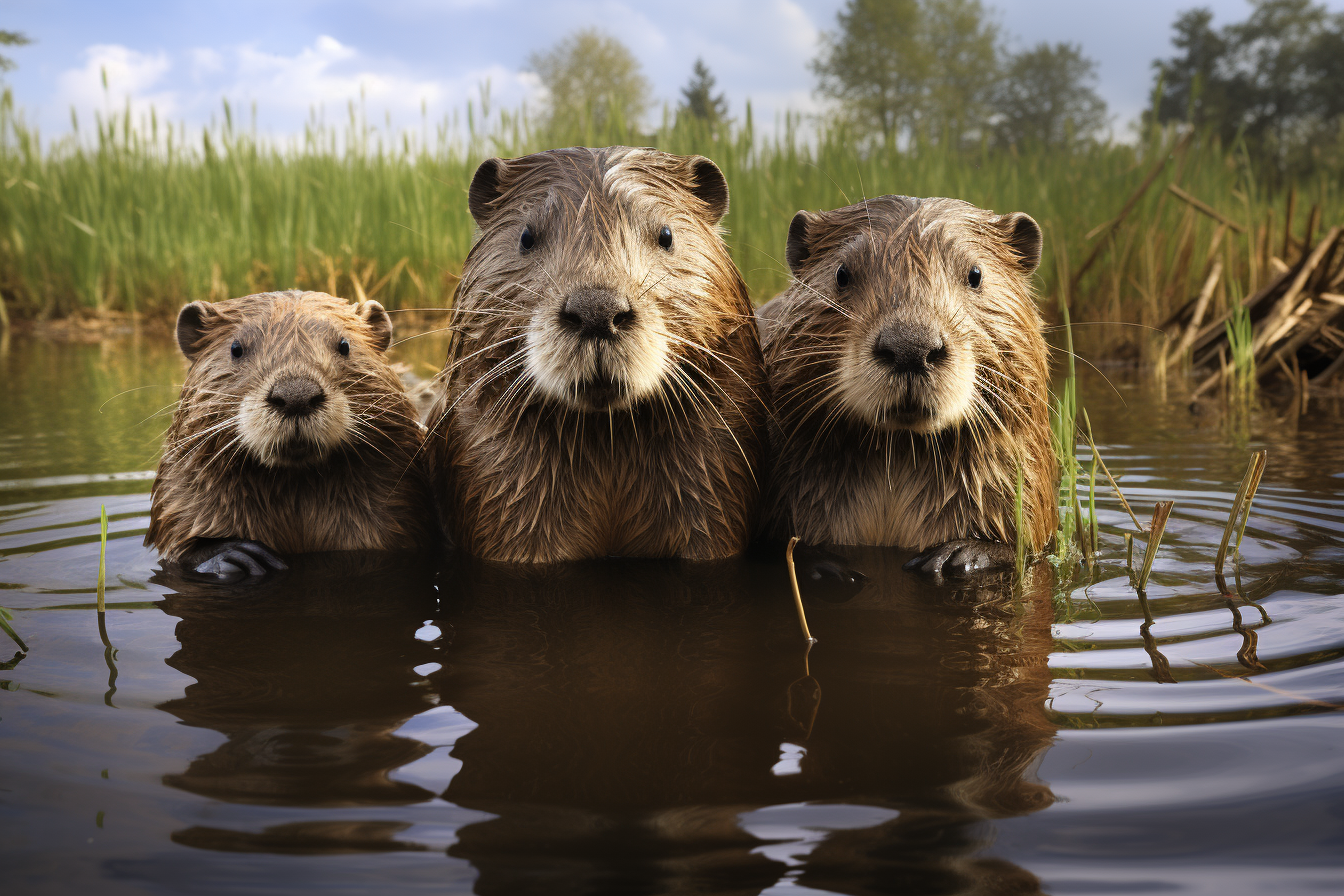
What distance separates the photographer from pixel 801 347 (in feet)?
9.89

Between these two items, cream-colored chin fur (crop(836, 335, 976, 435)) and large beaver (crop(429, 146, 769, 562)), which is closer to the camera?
cream-colored chin fur (crop(836, 335, 976, 435))

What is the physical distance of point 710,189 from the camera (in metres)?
3.11

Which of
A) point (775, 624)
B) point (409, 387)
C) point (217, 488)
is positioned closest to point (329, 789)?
point (775, 624)

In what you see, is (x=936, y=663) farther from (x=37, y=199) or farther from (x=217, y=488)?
(x=37, y=199)

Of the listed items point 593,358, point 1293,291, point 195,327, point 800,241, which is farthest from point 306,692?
point 1293,291

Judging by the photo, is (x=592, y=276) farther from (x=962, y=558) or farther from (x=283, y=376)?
(x=962, y=558)

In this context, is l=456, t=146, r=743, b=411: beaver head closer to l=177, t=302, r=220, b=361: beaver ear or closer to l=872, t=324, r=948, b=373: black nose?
l=872, t=324, r=948, b=373: black nose

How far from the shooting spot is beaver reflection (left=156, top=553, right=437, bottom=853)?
1463 millimetres

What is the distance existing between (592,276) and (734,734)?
131 centimetres

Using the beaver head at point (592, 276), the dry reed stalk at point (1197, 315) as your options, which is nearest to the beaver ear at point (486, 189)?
the beaver head at point (592, 276)

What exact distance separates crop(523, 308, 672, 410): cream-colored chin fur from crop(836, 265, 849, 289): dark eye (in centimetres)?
61

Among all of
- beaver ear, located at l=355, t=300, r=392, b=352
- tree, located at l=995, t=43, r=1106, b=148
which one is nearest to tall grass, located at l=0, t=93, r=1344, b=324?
beaver ear, located at l=355, t=300, r=392, b=352

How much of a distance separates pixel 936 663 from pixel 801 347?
124 centimetres

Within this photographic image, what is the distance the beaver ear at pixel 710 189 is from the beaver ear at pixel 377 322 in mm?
1182
